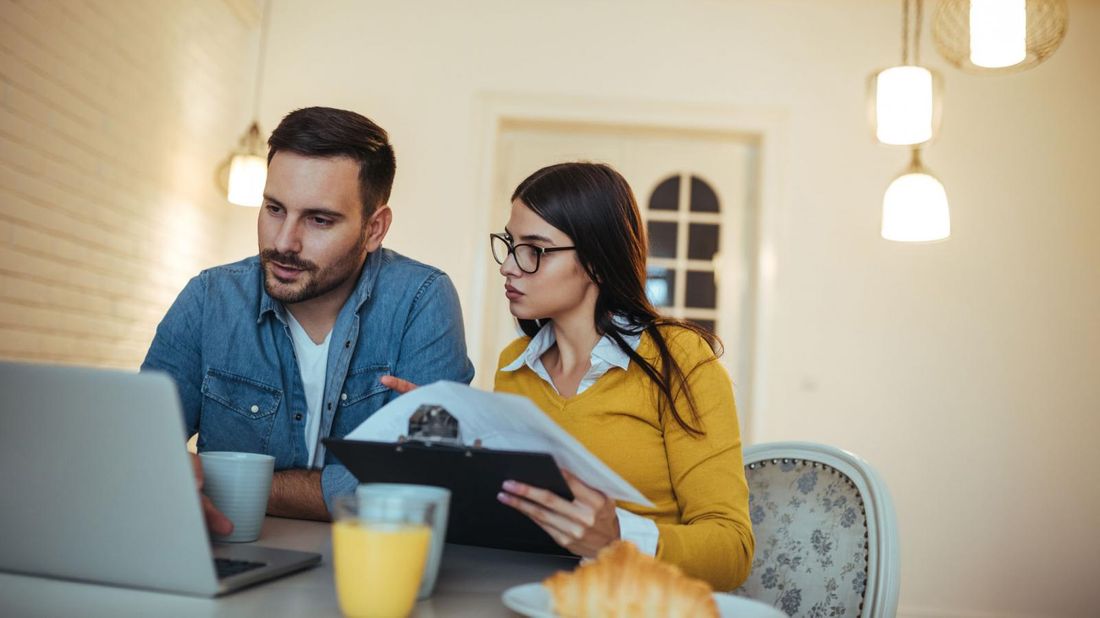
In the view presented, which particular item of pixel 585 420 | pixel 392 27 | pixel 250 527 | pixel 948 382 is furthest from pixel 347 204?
pixel 948 382

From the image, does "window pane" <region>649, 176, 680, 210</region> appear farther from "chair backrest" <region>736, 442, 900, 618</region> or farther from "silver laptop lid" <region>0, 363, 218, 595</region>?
"silver laptop lid" <region>0, 363, 218, 595</region>

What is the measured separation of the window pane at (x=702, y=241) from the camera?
393 cm

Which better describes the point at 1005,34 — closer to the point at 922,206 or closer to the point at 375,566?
the point at 922,206

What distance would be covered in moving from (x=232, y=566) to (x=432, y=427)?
21 centimetres

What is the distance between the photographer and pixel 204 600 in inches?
28.1

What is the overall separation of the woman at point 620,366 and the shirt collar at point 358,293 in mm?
243

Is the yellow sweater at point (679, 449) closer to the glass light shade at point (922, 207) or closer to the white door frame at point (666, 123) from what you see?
the glass light shade at point (922, 207)

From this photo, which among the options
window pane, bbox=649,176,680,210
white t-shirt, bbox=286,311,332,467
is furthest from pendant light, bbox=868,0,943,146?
white t-shirt, bbox=286,311,332,467

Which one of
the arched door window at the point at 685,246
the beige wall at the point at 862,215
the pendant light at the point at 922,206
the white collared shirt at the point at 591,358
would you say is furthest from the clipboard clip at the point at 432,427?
the arched door window at the point at 685,246

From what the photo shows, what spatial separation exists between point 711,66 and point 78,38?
2.39 metres

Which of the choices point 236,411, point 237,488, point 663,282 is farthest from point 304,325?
point 663,282

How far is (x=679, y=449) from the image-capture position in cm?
130

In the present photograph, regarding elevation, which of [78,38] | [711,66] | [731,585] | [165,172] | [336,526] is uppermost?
[711,66]

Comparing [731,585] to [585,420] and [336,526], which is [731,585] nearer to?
[585,420]
